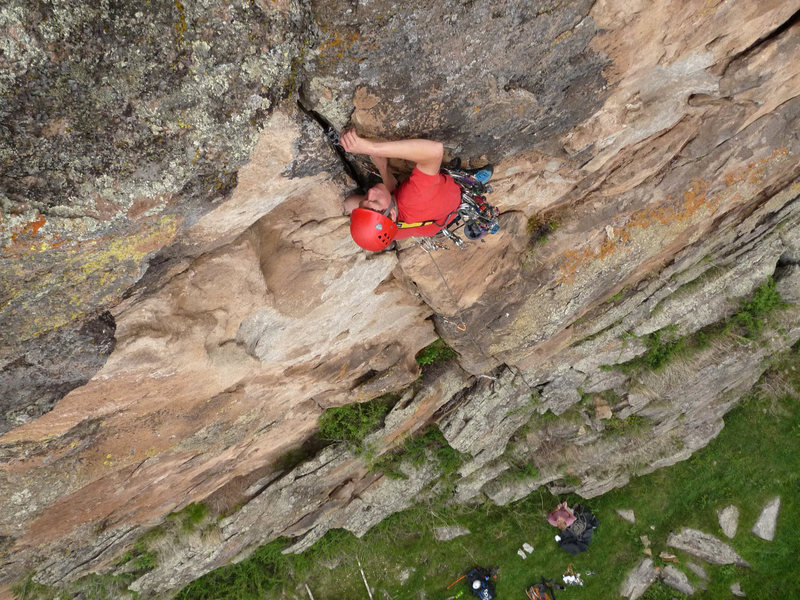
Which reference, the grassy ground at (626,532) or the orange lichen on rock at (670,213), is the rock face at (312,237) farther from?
the grassy ground at (626,532)

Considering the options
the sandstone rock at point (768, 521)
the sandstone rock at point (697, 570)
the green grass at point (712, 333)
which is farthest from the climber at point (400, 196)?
the sandstone rock at point (768, 521)

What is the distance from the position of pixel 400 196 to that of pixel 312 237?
36.6 inches

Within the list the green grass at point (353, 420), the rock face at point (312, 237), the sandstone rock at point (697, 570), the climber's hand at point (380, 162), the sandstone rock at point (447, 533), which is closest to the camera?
the rock face at point (312, 237)

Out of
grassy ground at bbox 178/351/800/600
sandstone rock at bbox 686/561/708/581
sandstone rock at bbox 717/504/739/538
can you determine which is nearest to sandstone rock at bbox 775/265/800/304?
grassy ground at bbox 178/351/800/600

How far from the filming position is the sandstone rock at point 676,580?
9.91 meters

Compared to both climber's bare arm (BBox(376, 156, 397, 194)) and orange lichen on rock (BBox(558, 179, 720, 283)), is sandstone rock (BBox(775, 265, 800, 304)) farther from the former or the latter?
climber's bare arm (BBox(376, 156, 397, 194))

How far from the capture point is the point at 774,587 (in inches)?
382

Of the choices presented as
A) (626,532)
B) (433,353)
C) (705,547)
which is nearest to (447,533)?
(626,532)

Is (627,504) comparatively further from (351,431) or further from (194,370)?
(194,370)

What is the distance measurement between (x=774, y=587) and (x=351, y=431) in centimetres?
974

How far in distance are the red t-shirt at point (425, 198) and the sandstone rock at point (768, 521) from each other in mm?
10704

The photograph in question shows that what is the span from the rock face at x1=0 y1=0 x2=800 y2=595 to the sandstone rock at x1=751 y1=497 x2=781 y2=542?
413cm

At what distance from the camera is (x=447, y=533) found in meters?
10.1

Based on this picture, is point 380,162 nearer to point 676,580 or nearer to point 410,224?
→ point 410,224
